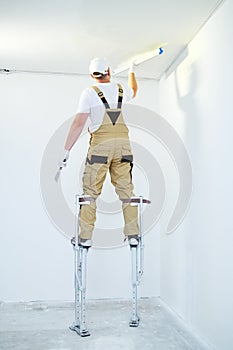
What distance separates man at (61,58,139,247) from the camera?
3.11 metres

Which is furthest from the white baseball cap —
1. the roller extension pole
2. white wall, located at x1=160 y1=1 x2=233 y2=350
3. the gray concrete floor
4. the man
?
the gray concrete floor

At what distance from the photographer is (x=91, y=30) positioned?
3.06m

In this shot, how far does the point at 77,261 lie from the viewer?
3.13 m

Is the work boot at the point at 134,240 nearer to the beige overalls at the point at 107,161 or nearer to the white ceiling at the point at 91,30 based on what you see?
the beige overalls at the point at 107,161

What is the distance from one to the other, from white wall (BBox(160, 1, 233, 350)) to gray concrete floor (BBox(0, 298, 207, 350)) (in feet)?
0.54

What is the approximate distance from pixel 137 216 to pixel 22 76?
184cm

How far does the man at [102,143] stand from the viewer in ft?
10.2

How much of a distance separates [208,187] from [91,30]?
1.41 metres

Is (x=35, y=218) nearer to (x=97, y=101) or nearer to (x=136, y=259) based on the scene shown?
(x=136, y=259)

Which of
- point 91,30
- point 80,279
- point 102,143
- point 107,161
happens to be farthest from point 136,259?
point 91,30

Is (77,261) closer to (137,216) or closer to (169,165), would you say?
(137,216)

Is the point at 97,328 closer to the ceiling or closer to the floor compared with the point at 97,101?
closer to the floor

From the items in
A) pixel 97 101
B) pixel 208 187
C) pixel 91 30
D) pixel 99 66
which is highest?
pixel 91 30

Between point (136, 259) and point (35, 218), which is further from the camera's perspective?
point (35, 218)
